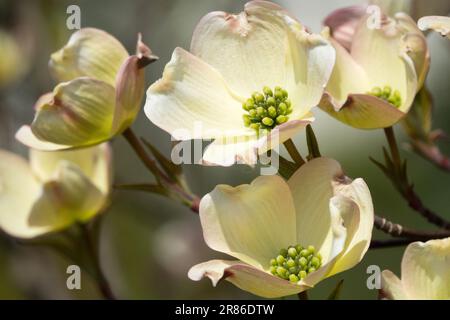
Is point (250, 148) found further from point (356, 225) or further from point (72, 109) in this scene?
point (72, 109)

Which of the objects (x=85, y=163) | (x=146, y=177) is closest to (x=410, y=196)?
(x=85, y=163)

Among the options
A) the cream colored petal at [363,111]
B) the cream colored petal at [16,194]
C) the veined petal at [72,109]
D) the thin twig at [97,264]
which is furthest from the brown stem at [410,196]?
the cream colored petal at [16,194]

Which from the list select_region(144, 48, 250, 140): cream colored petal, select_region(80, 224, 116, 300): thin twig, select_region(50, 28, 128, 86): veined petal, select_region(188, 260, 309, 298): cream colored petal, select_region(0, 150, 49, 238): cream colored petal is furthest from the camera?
select_region(0, 150, 49, 238): cream colored petal

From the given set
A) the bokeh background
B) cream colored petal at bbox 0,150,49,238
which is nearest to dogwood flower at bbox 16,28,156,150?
cream colored petal at bbox 0,150,49,238

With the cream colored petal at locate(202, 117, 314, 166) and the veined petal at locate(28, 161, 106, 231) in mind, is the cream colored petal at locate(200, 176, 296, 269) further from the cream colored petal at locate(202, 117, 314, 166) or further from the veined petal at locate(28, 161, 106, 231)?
the veined petal at locate(28, 161, 106, 231)

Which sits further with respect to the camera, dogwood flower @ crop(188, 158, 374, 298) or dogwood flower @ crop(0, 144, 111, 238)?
dogwood flower @ crop(0, 144, 111, 238)

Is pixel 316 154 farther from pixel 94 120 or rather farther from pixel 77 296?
pixel 77 296

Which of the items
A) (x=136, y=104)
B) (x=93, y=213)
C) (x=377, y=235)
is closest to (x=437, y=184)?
(x=377, y=235)
